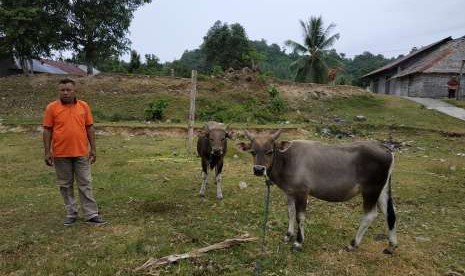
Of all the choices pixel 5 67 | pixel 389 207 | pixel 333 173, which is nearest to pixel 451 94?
pixel 389 207

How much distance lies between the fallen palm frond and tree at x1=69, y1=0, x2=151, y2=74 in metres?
25.1

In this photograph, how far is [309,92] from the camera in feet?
98.5

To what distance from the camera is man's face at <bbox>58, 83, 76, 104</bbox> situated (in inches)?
271

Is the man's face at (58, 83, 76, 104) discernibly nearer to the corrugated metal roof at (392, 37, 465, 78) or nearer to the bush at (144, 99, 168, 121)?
the bush at (144, 99, 168, 121)

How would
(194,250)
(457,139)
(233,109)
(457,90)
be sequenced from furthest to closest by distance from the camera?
1. (457,90)
2. (233,109)
3. (457,139)
4. (194,250)

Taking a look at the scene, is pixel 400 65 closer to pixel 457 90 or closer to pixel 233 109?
pixel 457 90

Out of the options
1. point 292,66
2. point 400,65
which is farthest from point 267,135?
point 400,65

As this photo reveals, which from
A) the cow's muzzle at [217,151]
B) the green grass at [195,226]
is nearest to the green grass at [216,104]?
the green grass at [195,226]

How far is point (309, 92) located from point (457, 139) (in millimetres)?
11411

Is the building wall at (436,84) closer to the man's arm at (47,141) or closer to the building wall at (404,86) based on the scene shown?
the building wall at (404,86)

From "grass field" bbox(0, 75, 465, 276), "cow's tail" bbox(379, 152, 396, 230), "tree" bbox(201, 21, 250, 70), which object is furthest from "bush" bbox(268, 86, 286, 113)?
"tree" bbox(201, 21, 250, 70)

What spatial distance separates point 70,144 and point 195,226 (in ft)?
8.63

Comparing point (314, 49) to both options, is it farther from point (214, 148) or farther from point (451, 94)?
point (214, 148)

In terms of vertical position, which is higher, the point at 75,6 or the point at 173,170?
the point at 75,6
